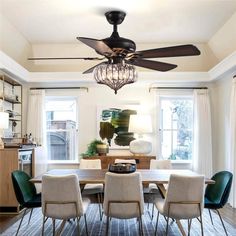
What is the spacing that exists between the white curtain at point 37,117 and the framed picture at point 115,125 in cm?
118

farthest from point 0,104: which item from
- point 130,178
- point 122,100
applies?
point 130,178

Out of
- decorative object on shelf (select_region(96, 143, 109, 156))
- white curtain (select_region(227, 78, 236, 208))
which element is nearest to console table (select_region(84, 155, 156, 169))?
decorative object on shelf (select_region(96, 143, 109, 156))

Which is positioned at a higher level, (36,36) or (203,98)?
(36,36)

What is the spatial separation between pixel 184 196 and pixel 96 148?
284 centimetres

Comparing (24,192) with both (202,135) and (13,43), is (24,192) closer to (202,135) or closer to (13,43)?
(13,43)

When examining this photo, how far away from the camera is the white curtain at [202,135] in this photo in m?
6.01

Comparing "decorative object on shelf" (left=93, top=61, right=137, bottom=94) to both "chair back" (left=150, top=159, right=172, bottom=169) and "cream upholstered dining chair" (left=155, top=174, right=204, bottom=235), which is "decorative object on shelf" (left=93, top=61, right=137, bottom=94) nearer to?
"cream upholstered dining chair" (left=155, top=174, right=204, bottom=235)

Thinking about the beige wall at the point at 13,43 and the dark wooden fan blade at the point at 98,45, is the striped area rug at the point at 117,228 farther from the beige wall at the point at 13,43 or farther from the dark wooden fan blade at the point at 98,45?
the beige wall at the point at 13,43

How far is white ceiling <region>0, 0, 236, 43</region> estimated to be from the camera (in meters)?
4.00

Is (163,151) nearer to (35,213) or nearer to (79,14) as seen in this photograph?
(35,213)

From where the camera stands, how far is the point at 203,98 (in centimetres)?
612

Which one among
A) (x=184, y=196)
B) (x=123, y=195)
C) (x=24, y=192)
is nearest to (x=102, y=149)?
(x=24, y=192)

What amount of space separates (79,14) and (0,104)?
204 cm

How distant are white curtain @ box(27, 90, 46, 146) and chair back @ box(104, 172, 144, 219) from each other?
3.36m
